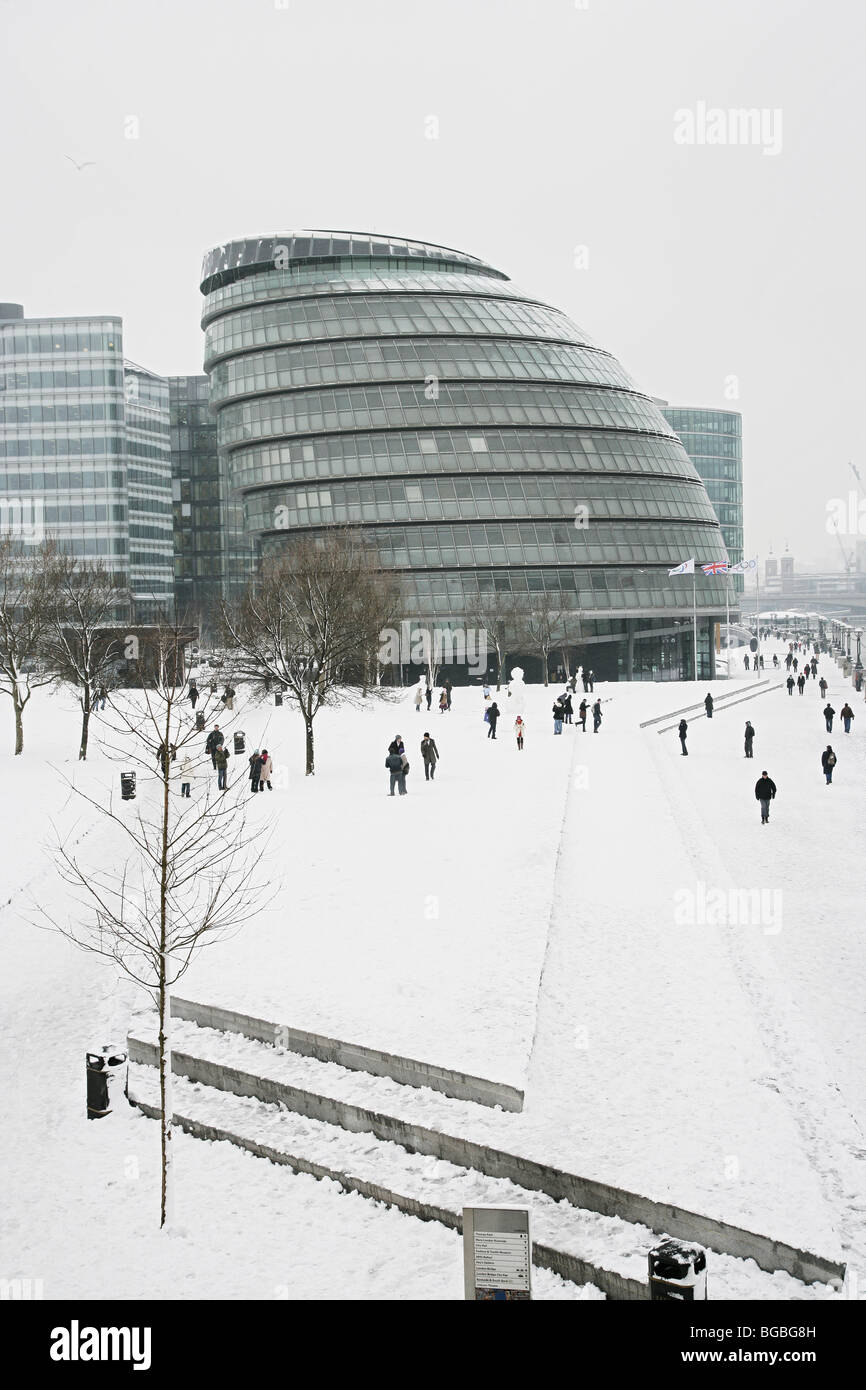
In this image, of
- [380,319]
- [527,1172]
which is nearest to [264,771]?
[527,1172]

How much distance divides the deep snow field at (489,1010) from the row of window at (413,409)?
62.0m

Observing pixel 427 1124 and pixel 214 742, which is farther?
pixel 214 742

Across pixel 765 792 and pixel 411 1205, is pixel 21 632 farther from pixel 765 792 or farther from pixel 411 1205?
pixel 411 1205

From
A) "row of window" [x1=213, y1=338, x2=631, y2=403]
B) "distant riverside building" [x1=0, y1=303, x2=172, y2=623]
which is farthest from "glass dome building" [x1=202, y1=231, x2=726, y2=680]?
"distant riverside building" [x1=0, y1=303, x2=172, y2=623]

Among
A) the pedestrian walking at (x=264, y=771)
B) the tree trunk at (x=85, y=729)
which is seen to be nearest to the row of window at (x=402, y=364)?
the tree trunk at (x=85, y=729)

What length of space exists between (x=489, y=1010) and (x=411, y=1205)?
3.66 metres

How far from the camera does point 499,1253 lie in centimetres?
913

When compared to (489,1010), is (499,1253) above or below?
below

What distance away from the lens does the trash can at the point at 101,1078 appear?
1322cm

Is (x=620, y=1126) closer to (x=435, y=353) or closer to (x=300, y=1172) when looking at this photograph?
(x=300, y=1172)

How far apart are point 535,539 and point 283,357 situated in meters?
24.6
